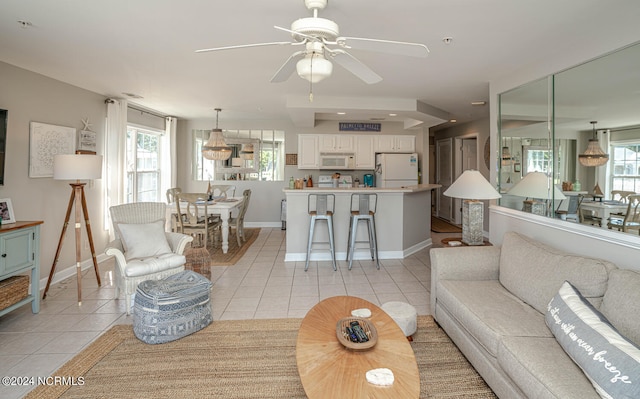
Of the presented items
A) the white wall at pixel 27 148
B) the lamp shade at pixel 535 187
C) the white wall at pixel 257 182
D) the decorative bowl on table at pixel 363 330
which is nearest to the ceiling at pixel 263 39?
the white wall at pixel 27 148

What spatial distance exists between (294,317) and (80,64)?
11.2 ft

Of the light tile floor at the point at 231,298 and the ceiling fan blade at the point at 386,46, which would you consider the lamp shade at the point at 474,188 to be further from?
the ceiling fan blade at the point at 386,46

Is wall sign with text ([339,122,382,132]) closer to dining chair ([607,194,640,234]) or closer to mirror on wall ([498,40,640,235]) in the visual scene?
mirror on wall ([498,40,640,235])

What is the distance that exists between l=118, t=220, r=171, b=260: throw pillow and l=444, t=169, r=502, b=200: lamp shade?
307 cm

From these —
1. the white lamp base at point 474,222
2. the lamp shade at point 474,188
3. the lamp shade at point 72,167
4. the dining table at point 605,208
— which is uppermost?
the lamp shade at point 72,167

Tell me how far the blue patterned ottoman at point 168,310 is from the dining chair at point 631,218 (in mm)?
3237

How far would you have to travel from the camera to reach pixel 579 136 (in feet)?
9.21

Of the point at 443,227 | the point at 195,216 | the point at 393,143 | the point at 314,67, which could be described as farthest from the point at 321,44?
the point at 443,227

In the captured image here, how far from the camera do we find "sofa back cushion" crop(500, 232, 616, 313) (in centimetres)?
191

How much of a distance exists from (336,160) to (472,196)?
4145 mm

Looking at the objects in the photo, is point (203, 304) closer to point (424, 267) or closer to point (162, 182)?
point (424, 267)

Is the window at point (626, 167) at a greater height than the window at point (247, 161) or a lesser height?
lesser

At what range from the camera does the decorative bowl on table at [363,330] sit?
1.68m

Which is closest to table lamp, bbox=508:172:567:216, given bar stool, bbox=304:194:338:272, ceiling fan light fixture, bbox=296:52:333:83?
bar stool, bbox=304:194:338:272
